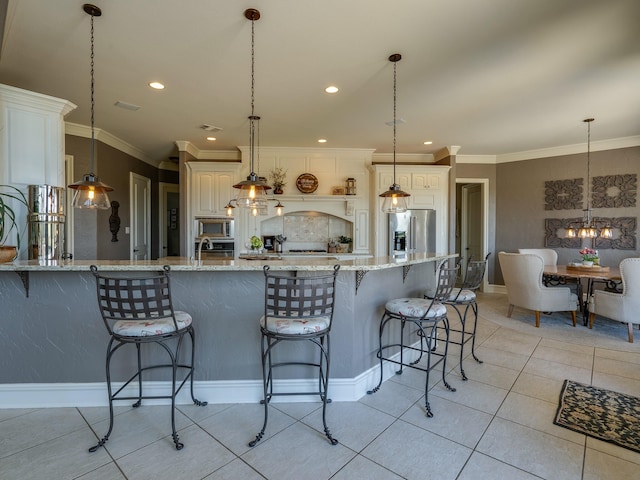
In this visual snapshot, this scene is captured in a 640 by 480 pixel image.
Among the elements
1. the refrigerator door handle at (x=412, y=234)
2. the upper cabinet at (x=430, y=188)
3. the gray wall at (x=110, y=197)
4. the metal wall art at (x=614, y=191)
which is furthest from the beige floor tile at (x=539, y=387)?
the gray wall at (x=110, y=197)

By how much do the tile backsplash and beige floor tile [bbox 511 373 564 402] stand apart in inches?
148

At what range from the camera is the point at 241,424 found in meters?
1.97

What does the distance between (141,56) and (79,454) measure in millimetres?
2971

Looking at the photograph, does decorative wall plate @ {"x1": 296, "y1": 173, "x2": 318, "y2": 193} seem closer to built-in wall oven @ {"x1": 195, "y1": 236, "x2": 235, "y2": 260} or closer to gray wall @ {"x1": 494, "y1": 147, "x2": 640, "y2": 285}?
built-in wall oven @ {"x1": 195, "y1": 236, "x2": 235, "y2": 260}

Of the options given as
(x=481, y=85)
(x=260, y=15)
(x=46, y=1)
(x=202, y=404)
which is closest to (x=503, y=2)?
(x=481, y=85)

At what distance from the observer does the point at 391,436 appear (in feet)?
6.13

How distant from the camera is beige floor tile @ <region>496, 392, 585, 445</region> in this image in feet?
6.21

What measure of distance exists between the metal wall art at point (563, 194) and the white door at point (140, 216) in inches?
300

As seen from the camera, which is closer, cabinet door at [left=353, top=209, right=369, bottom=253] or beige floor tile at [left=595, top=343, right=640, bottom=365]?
beige floor tile at [left=595, top=343, right=640, bottom=365]

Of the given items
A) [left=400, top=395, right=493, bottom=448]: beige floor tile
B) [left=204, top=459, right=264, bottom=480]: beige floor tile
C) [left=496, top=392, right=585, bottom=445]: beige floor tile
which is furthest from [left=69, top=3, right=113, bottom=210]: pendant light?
[left=496, top=392, right=585, bottom=445]: beige floor tile

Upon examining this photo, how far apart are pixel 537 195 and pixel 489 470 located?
5.71 meters

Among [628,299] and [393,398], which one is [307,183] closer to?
[393,398]

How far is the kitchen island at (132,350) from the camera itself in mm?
2135

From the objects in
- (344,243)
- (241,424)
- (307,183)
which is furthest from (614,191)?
(241,424)
